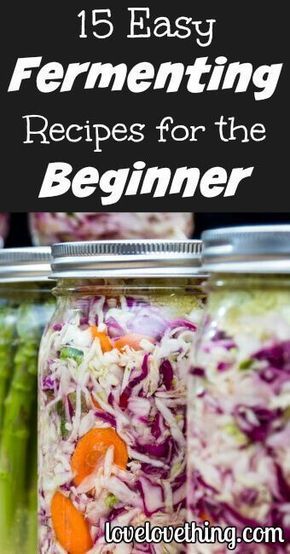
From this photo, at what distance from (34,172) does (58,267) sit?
0.63 meters

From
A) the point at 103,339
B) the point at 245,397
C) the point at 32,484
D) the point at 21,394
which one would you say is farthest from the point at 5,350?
the point at 245,397

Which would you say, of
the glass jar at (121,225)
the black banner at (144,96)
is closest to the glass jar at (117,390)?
the black banner at (144,96)

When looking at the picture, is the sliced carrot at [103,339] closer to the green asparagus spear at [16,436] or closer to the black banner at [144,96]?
the green asparagus spear at [16,436]

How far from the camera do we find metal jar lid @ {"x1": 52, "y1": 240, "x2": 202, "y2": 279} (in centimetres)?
123

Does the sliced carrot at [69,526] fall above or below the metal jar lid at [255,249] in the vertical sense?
below

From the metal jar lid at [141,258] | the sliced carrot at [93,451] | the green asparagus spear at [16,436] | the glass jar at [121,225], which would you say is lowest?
the sliced carrot at [93,451]

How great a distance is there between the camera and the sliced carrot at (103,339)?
1.21 meters

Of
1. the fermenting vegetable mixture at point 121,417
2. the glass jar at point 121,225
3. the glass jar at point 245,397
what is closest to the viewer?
the glass jar at point 245,397

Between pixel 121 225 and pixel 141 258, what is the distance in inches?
31.1

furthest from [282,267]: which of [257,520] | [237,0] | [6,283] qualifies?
[237,0]

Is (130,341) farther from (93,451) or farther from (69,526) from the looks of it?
(69,526)

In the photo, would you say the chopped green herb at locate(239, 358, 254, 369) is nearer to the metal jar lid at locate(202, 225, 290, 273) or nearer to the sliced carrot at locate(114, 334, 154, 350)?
the metal jar lid at locate(202, 225, 290, 273)

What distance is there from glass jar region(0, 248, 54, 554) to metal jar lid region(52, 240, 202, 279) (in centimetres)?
25

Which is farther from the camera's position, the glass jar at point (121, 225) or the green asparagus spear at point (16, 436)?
the glass jar at point (121, 225)
